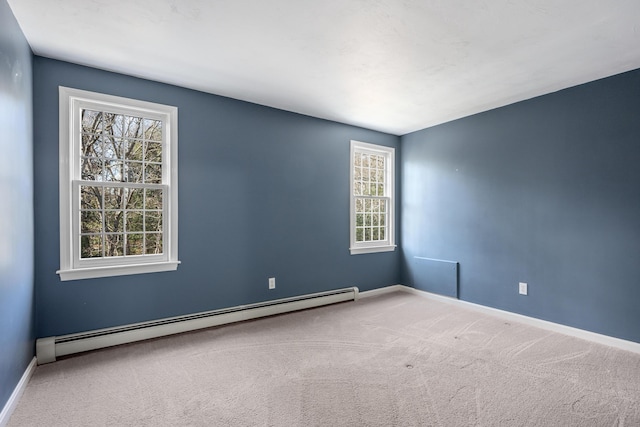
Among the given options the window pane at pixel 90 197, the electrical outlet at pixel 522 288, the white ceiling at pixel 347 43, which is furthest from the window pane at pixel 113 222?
the electrical outlet at pixel 522 288

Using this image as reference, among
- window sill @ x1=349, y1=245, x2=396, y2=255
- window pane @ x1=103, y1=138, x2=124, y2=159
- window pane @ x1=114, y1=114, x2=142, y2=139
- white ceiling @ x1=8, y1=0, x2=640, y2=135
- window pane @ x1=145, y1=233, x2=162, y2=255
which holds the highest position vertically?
white ceiling @ x1=8, y1=0, x2=640, y2=135

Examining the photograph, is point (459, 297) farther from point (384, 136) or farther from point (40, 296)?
point (40, 296)

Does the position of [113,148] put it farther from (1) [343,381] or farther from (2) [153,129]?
(1) [343,381]

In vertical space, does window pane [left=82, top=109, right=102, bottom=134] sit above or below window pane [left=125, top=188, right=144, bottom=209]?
above

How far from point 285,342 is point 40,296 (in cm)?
206

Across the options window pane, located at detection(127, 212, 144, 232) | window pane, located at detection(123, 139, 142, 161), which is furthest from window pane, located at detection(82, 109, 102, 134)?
window pane, located at detection(127, 212, 144, 232)

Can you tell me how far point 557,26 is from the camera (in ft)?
7.06

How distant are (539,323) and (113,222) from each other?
4450mm

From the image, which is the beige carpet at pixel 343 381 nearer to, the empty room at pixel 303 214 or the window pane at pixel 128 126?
the empty room at pixel 303 214

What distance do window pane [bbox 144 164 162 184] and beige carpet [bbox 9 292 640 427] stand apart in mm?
1540

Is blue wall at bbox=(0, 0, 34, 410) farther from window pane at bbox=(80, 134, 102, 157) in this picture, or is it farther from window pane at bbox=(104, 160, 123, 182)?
window pane at bbox=(104, 160, 123, 182)

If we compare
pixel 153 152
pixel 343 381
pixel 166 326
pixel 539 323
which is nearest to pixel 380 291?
pixel 539 323

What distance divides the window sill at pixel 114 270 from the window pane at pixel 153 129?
1.25 metres

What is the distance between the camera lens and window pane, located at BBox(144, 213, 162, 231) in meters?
3.08
